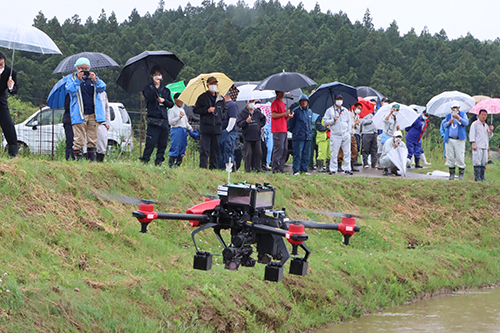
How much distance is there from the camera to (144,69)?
12242 millimetres

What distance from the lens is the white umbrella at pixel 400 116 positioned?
683 inches

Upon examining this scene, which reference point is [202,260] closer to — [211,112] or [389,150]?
[211,112]

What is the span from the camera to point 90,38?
40.0 m

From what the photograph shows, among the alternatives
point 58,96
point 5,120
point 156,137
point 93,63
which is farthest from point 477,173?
point 5,120

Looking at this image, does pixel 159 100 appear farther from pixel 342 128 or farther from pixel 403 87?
pixel 403 87

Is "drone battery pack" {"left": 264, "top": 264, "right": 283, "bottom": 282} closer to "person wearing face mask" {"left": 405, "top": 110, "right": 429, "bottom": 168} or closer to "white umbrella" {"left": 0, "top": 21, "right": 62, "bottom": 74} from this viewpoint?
"white umbrella" {"left": 0, "top": 21, "right": 62, "bottom": 74}

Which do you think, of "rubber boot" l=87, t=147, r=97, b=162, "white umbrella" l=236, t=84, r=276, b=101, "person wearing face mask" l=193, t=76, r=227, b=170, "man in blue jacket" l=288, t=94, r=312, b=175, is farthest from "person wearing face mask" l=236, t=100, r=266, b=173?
"rubber boot" l=87, t=147, r=97, b=162

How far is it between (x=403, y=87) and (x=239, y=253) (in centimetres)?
3556

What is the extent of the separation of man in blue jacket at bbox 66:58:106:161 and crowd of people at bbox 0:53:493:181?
0.05 feet

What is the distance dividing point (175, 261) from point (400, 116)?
10.1 m

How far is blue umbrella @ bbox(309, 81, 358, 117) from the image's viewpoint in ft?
52.7

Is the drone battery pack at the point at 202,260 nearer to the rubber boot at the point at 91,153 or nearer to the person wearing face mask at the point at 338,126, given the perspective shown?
the rubber boot at the point at 91,153

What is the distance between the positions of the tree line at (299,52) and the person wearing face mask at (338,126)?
20.0 metres

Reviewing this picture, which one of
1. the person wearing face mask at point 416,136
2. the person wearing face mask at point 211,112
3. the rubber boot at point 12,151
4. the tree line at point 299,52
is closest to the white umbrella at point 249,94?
the person wearing face mask at point 211,112
